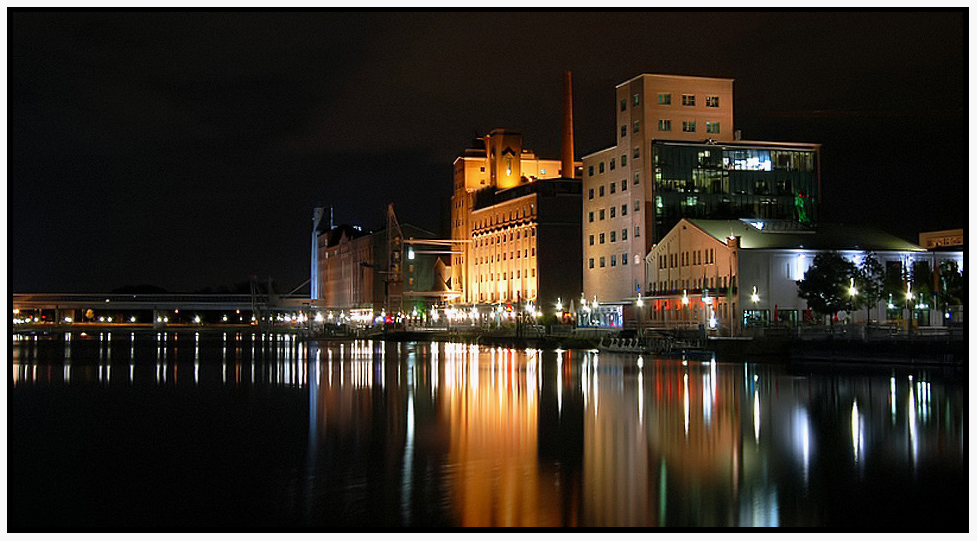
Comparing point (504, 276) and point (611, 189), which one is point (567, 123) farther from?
point (611, 189)

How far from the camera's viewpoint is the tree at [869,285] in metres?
72.7

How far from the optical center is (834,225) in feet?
295

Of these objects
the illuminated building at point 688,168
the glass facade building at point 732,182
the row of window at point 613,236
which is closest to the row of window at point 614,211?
the illuminated building at point 688,168

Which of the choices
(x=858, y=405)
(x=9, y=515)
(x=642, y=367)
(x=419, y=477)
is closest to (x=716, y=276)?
(x=642, y=367)

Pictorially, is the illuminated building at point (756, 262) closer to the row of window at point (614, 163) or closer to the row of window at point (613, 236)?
the row of window at point (614, 163)

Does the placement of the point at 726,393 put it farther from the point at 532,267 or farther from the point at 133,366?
the point at 532,267

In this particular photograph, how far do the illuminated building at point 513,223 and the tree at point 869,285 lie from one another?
5344 cm

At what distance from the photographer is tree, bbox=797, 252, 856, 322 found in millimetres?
72562

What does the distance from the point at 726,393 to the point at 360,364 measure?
110 ft

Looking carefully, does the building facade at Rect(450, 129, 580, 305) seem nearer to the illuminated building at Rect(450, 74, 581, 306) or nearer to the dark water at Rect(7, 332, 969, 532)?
the illuminated building at Rect(450, 74, 581, 306)

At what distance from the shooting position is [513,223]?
5379 inches

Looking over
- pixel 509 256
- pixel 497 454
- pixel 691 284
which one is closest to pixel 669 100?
pixel 691 284

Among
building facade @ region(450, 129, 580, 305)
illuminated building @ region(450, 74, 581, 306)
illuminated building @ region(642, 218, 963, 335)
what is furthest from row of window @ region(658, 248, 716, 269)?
building facade @ region(450, 129, 580, 305)

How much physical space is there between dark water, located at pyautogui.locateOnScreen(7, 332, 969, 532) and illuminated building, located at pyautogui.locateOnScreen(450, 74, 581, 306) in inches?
3158
